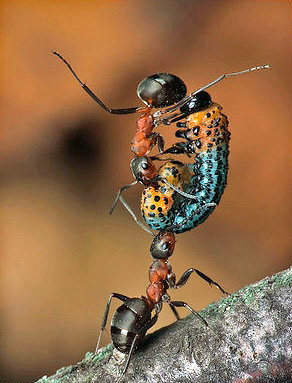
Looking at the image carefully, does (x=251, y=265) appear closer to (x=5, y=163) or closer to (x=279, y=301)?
(x=5, y=163)

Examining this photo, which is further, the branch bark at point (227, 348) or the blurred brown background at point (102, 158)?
the blurred brown background at point (102, 158)

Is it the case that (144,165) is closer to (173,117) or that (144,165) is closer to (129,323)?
(173,117)

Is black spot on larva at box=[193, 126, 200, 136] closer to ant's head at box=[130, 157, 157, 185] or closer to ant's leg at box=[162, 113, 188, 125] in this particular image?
ant's leg at box=[162, 113, 188, 125]

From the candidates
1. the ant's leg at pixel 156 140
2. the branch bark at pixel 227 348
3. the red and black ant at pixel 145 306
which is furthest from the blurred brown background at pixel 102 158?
the branch bark at pixel 227 348

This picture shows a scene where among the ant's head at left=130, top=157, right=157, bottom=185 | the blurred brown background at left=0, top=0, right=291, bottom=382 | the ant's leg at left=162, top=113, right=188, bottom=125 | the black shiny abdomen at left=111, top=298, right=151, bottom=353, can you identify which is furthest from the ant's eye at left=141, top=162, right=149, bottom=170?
the blurred brown background at left=0, top=0, right=291, bottom=382

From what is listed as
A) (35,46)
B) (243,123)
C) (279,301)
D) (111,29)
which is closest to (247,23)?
(243,123)

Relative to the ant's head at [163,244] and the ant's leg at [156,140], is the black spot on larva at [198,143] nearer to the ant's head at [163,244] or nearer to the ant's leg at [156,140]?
the ant's leg at [156,140]

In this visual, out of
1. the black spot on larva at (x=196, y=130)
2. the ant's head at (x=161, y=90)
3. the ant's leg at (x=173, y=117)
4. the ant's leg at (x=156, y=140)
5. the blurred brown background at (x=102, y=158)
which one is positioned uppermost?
the ant's head at (x=161, y=90)
